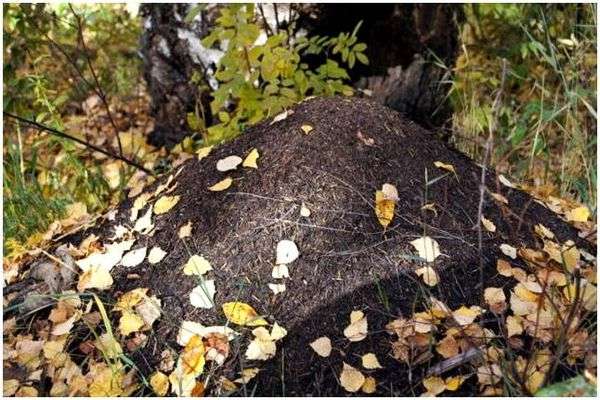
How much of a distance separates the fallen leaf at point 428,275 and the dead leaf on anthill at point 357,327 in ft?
0.72

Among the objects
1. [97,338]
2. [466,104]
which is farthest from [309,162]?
[466,104]

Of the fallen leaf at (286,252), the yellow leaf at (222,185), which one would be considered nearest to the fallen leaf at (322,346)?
the fallen leaf at (286,252)

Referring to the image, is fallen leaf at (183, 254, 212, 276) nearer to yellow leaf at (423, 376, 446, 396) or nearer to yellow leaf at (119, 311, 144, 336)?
yellow leaf at (119, 311, 144, 336)

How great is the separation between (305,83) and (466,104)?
3.51 feet

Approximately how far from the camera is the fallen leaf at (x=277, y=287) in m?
1.95

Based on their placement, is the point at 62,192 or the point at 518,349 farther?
the point at 62,192

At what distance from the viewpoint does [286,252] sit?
2014mm

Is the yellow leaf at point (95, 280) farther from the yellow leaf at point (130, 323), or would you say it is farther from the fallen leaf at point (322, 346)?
the fallen leaf at point (322, 346)

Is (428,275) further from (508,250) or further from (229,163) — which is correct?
(229,163)

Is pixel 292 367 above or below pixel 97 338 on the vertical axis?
below

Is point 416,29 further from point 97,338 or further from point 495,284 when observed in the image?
point 97,338

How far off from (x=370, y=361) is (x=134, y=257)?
842mm

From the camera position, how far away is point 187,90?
3.63 metres

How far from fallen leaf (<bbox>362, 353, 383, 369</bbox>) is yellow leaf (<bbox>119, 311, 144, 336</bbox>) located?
65 cm
